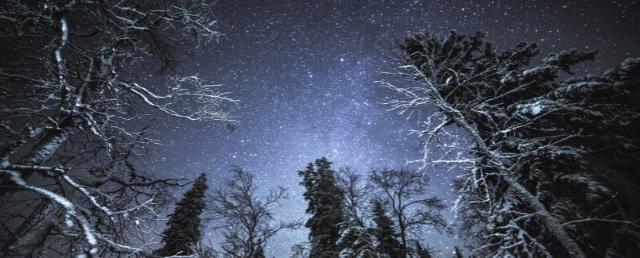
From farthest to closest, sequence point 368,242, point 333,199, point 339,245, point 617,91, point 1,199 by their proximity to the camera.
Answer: point 333,199 → point 339,245 → point 368,242 → point 617,91 → point 1,199

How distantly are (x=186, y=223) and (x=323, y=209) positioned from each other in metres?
9.98

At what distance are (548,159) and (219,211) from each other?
52.5 feet

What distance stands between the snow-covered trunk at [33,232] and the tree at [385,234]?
1811cm

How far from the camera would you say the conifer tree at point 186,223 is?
55.3 ft

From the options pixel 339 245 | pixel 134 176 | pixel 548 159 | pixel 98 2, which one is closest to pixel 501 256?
pixel 548 159

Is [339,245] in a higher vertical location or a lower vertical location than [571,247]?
higher

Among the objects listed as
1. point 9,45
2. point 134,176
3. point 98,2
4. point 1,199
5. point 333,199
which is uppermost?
point 333,199

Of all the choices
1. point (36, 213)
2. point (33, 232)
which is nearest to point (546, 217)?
point (33, 232)

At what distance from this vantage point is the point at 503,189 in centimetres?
732

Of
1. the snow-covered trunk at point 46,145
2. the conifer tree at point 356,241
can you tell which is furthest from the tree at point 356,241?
the snow-covered trunk at point 46,145

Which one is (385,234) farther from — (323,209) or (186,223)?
(186,223)

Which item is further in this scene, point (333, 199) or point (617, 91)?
point (333, 199)

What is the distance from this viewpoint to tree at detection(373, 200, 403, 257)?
19000 mm

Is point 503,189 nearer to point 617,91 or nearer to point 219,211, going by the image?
point 617,91
